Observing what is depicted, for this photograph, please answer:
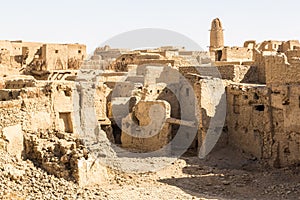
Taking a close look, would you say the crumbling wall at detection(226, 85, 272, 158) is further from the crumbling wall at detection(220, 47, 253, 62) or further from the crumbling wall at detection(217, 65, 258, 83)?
the crumbling wall at detection(220, 47, 253, 62)

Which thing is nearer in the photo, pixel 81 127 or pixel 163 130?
pixel 81 127

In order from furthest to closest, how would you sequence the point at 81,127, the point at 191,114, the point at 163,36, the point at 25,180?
Result: the point at 163,36 < the point at 191,114 < the point at 81,127 < the point at 25,180

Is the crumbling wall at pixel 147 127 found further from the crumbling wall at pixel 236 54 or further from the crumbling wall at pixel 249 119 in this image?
the crumbling wall at pixel 236 54

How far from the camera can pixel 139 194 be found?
1181 centimetres

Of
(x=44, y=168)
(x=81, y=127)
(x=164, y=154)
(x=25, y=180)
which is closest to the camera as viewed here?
(x=25, y=180)

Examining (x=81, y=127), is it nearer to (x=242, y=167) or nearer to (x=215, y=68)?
(x=242, y=167)

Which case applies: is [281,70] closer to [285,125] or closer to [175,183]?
[285,125]

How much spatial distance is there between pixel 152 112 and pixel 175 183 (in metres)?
4.57

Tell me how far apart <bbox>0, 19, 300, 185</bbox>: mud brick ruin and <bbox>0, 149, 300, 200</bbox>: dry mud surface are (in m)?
0.47

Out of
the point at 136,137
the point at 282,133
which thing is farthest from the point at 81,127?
the point at 282,133

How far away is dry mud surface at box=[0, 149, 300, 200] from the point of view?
10992 mm

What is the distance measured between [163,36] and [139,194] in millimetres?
12531

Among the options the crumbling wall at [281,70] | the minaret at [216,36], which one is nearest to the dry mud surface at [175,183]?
the crumbling wall at [281,70]

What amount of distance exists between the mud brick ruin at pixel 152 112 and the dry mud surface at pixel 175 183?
47cm
